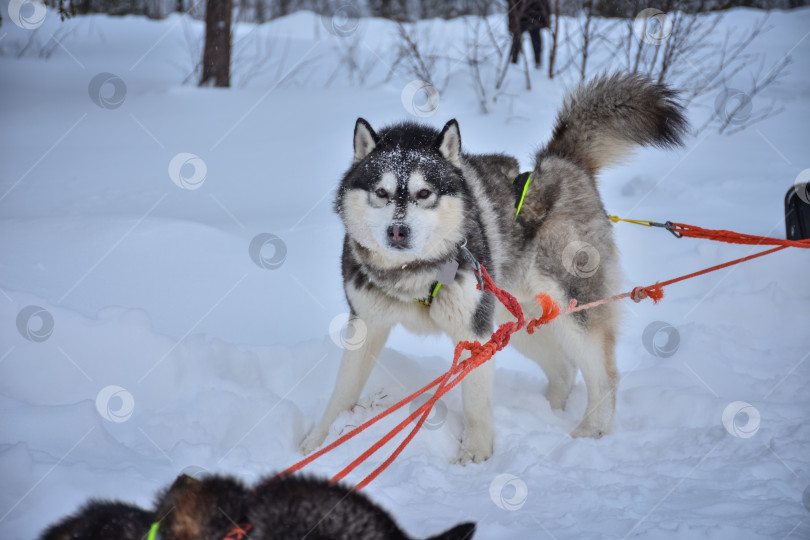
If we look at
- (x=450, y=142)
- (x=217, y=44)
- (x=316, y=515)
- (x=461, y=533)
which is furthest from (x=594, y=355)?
(x=217, y=44)

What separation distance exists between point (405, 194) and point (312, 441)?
4.35ft

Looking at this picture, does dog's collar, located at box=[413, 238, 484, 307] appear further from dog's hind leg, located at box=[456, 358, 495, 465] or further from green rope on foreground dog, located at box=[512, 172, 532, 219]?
green rope on foreground dog, located at box=[512, 172, 532, 219]

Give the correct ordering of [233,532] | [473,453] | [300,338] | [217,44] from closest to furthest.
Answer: [233,532], [473,453], [300,338], [217,44]

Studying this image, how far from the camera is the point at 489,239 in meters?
3.04

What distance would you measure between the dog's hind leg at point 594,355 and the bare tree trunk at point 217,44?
22.6 feet

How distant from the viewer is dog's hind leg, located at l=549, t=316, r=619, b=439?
10.4ft

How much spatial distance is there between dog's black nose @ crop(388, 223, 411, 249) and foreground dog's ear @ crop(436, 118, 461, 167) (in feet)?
1.77

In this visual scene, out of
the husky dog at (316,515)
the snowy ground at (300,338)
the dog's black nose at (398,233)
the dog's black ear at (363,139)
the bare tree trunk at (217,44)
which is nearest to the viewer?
the husky dog at (316,515)

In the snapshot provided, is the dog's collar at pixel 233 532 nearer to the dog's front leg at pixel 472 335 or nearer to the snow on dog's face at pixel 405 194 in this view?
the snow on dog's face at pixel 405 194

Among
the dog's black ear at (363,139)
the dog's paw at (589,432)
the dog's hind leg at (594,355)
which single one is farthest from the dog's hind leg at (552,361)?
the dog's black ear at (363,139)

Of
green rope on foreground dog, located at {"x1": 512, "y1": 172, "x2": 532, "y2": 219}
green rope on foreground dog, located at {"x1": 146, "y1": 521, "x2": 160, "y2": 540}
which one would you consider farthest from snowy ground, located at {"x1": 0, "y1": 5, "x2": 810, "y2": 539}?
green rope on foreground dog, located at {"x1": 512, "y1": 172, "x2": 532, "y2": 219}

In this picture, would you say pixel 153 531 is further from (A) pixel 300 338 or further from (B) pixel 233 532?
(A) pixel 300 338

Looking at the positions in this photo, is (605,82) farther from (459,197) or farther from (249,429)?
(249,429)

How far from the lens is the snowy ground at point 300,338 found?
224 centimetres
